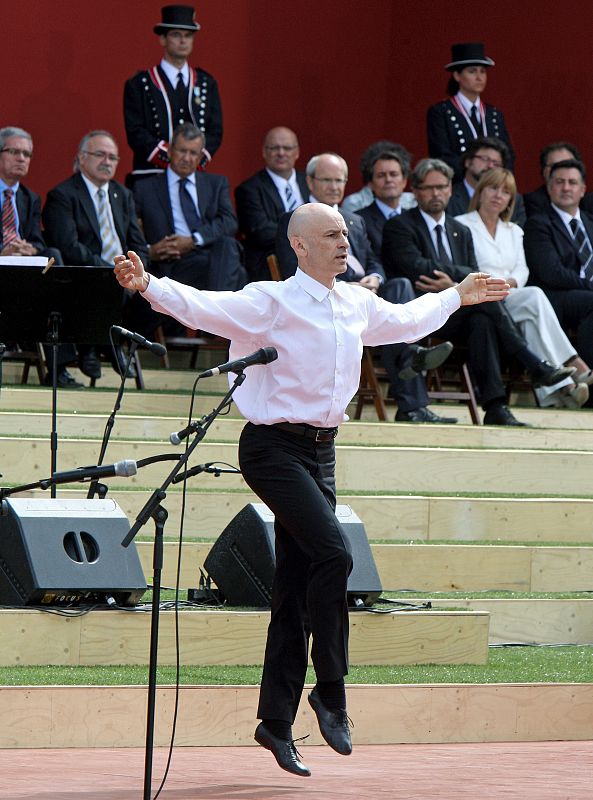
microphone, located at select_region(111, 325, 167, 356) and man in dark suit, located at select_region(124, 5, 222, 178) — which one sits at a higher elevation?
man in dark suit, located at select_region(124, 5, 222, 178)

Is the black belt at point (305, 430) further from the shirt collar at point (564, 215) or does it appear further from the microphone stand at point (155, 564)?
the shirt collar at point (564, 215)

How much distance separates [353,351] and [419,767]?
3.77 ft

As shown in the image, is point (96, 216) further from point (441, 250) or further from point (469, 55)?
point (469, 55)

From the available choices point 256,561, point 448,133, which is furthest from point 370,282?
point 256,561

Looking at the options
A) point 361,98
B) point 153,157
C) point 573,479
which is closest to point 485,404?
point 573,479

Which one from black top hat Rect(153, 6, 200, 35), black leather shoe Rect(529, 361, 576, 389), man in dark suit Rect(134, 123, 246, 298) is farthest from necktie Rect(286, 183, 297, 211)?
black leather shoe Rect(529, 361, 576, 389)

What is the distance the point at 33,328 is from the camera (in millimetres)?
5703

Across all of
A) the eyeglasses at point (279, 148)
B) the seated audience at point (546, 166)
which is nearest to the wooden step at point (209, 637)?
the eyeglasses at point (279, 148)

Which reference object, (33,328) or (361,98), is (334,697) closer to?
(33,328)

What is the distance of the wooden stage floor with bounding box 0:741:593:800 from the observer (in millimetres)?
3643

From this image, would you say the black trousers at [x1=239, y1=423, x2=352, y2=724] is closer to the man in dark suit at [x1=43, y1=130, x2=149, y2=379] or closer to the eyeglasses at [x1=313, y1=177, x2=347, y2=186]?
the eyeglasses at [x1=313, y1=177, x2=347, y2=186]

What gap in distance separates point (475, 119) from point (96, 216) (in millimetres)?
2604

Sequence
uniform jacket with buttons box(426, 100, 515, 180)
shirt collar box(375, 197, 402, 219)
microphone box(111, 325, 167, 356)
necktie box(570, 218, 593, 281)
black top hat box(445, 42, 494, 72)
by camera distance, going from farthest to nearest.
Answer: black top hat box(445, 42, 494, 72) < uniform jacket with buttons box(426, 100, 515, 180) < necktie box(570, 218, 593, 281) < shirt collar box(375, 197, 402, 219) < microphone box(111, 325, 167, 356)

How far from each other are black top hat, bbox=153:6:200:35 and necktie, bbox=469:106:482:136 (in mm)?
1743
